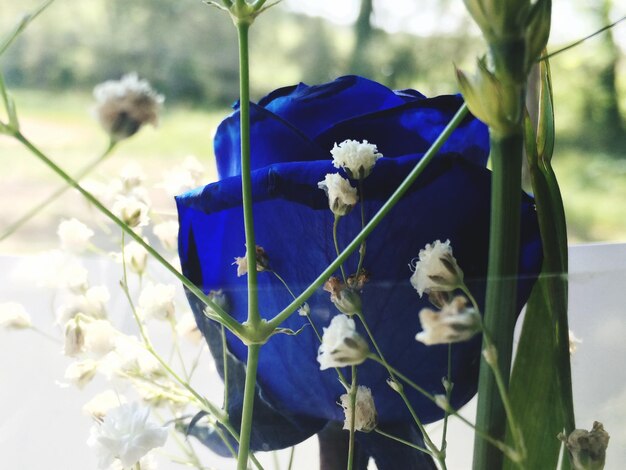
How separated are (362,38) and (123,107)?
8.30ft

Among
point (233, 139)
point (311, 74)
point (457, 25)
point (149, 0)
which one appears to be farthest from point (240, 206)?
point (311, 74)

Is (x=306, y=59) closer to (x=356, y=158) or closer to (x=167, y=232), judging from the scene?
(x=167, y=232)

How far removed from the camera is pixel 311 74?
2561mm

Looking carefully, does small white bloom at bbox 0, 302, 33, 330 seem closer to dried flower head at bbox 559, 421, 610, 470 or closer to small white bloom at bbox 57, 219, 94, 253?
small white bloom at bbox 57, 219, 94, 253

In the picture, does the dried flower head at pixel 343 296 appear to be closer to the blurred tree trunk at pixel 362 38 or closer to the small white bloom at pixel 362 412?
the small white bloom at pixel 362 412

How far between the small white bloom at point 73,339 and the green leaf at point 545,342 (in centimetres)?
14

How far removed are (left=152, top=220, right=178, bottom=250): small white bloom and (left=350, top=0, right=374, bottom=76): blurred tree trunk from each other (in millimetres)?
2218

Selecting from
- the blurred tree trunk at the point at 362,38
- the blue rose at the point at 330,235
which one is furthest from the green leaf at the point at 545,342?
the blurred tree trunk at the point at 362,38

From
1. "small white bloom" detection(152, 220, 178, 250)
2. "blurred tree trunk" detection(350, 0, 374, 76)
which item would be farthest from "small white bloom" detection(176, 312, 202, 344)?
"blurred tree trunk" detection(350, 0, 374, 76)

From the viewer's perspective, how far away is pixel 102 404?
0.97ft

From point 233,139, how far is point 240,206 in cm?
3

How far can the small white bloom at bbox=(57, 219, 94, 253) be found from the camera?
0.30m

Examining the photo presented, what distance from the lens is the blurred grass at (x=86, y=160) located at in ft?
2.20

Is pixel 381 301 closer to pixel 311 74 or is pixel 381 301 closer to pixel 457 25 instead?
pixel 457 25
